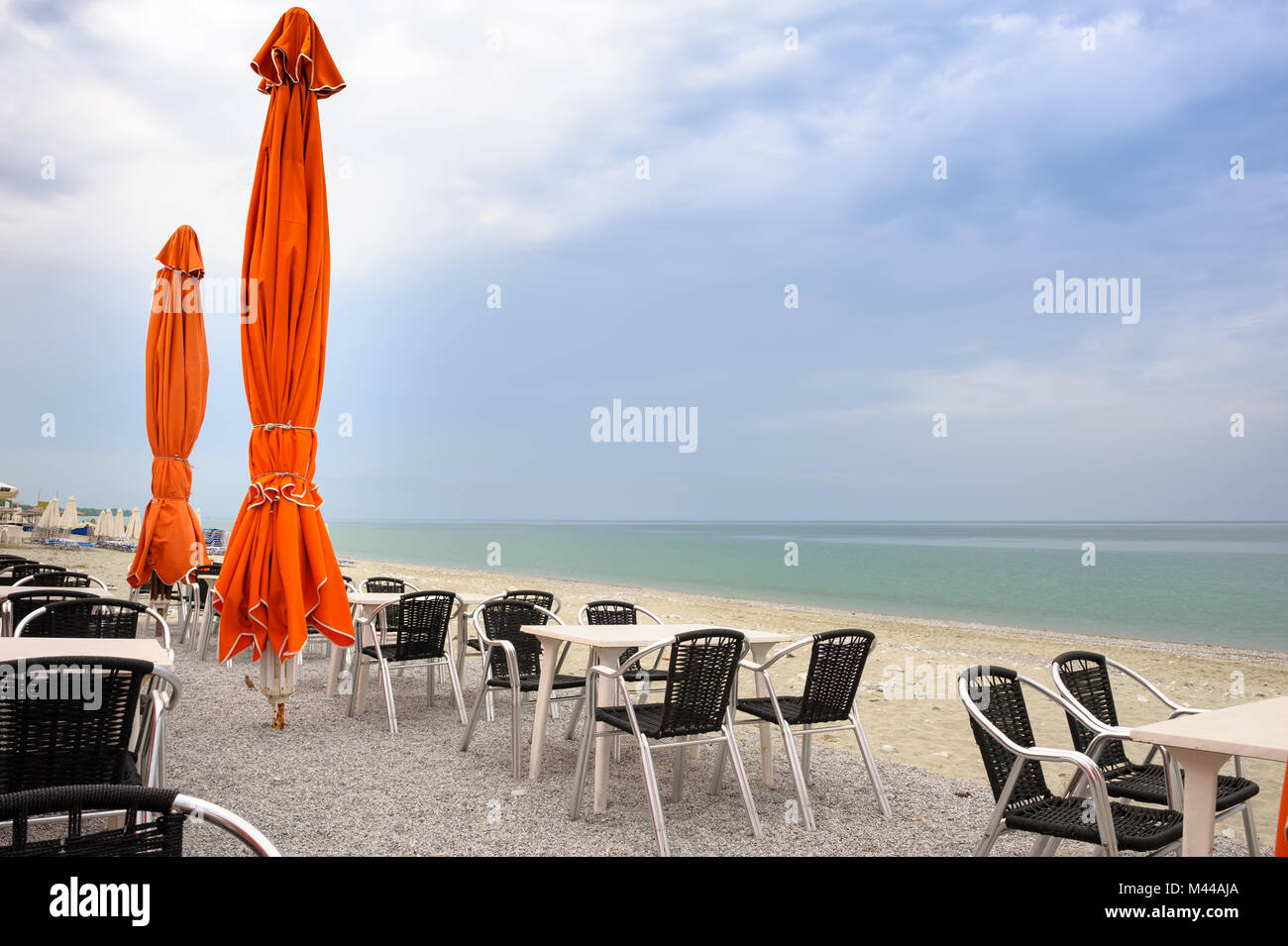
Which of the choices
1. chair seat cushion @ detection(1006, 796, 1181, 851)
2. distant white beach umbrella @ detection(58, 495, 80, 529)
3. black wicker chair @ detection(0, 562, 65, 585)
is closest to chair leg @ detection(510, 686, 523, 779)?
chair seat cushion @ detection(1006, 796, 1181, 851)

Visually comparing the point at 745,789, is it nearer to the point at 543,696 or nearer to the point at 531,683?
the point at 543,696

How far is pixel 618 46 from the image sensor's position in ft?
65.4

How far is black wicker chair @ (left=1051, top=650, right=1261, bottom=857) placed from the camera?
2.90m

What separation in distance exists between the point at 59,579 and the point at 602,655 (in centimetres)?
467

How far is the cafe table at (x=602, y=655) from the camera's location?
406 centimetres

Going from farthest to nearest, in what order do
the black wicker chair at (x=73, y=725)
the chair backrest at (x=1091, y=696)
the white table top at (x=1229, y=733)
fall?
the chair backrest at (x=1091, y=696), the black wicker chair at (x=73, y=725), the white table top at (x=1229, y=733)

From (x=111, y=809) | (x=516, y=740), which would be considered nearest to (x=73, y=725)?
(x=111, y=809)

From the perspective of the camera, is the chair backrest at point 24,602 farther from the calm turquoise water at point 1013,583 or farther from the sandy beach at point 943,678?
the calm turquoise water at point 1013,583

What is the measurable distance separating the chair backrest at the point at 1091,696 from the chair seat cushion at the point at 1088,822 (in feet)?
1.64

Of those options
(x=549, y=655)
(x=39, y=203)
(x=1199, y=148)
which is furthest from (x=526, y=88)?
(x=1199, y=148)

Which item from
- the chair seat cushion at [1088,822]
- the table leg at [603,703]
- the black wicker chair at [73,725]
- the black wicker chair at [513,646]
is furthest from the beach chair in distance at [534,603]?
the chair seat cushion at [1088,822]

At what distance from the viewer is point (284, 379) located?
16.3 feet

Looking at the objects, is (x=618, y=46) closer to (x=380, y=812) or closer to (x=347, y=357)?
(x=380, y=812)

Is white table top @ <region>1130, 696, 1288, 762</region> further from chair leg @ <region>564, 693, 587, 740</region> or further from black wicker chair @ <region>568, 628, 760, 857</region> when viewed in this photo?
chair leg @ <region>564, 693, 587, 740</region>
